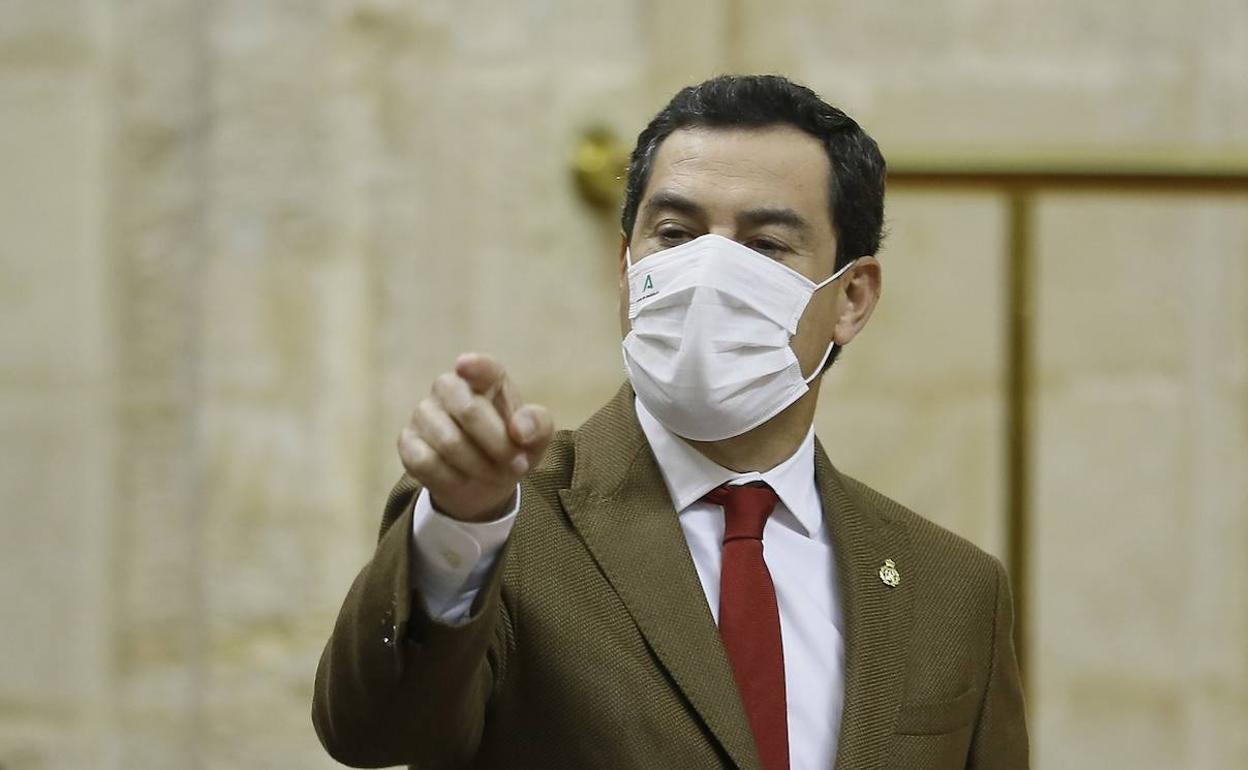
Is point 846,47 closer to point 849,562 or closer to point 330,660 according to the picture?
point 849,562

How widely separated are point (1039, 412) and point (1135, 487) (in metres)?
0.26

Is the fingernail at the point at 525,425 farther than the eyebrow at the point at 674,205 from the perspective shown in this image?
No

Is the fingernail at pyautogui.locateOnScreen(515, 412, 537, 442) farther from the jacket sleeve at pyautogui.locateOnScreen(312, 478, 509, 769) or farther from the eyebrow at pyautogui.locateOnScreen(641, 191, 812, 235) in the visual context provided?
the eyebrow at pyautogui.locateOnScreen(641, 191, 812, 235)

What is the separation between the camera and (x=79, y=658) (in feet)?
12.4

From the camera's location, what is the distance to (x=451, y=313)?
370 centimetres

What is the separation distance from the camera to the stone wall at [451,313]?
142 inches

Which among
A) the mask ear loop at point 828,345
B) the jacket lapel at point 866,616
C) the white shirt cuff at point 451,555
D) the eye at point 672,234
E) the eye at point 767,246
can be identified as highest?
the eye at point 672,234

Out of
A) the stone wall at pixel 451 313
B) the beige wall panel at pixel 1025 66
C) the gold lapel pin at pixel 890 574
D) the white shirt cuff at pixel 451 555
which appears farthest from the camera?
the beige wall panel at pixel 1025 66

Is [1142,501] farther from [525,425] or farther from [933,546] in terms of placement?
[525,425]

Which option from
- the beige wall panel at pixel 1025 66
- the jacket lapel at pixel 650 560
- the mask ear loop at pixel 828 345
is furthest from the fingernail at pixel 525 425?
the beige wall panel at pixel 1025 66

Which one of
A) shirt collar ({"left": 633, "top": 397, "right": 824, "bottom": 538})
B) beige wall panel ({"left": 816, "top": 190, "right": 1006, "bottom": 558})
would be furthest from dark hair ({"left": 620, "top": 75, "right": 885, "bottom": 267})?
beige wall panel ({"left": 816, "top": 190, "right": 1006, "bottom": 558})

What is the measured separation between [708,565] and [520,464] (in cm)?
50

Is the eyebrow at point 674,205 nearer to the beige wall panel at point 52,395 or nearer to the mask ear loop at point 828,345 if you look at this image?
the mask ear loop at point 828,345

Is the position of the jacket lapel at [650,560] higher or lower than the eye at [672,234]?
lower
